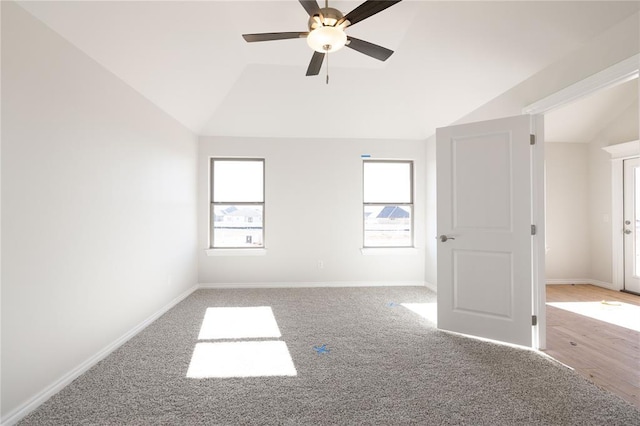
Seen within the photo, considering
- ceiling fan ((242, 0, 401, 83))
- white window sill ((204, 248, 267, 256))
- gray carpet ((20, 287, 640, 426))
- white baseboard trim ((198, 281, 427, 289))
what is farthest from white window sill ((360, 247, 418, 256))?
ceiling fan ((242, 0, 401, 83))

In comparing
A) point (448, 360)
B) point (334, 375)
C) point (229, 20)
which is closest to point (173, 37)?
point (229, 20)

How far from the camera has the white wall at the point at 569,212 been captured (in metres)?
5.45

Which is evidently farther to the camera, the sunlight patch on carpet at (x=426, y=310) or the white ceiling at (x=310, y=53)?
the sunlight patch on carpet at (x=426, y=310)

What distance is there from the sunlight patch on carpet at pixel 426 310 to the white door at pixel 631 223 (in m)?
3.24

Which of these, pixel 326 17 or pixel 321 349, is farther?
pixel 321 349

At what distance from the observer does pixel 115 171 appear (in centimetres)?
289

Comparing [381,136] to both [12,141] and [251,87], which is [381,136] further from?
[12,141]

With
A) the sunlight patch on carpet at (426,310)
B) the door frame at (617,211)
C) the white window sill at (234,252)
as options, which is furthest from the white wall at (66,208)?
the door frame at (617,211)

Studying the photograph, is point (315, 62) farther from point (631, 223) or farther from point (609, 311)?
point (631, 223)

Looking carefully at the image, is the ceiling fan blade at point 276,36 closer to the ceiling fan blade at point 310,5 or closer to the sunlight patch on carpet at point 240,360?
the ceiling fan blade at point 310,5

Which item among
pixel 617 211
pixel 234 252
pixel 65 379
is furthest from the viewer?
pixel 234 252

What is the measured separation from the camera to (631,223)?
4898 mm

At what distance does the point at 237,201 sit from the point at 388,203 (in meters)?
2.55

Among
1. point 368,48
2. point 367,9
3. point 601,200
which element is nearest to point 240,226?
point 368,48
